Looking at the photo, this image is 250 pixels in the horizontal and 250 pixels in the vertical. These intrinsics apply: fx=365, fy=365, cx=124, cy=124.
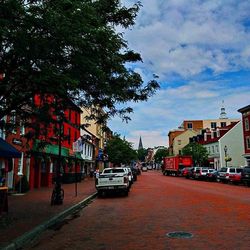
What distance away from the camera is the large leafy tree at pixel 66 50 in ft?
24.6

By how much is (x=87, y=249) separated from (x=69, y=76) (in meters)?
3.97

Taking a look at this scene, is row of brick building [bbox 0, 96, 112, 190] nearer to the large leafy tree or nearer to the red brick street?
the large leafy tree

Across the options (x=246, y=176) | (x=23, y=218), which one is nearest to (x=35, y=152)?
(x=23, y=218)

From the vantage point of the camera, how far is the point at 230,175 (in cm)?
3934

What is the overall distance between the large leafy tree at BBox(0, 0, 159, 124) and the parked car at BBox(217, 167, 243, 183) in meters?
29.2

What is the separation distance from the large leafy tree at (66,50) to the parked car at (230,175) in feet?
96.0

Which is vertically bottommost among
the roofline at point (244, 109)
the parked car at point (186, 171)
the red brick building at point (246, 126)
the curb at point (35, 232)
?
the curb at point (35, 232)

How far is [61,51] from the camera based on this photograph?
832cm

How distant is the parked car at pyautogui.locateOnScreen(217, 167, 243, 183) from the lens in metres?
38.2

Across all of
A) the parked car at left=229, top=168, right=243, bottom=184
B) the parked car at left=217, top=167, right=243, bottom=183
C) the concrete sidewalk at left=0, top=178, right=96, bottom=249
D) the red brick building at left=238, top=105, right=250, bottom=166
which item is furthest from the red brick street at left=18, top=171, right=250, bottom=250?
the red brick building at left=238, top=105, right=250, bottom=166

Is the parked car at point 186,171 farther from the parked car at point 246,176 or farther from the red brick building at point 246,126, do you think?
the parked car at point 246,176

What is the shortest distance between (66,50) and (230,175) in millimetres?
34084

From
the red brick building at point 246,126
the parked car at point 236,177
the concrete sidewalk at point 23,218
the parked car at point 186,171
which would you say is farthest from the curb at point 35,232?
the red brick building at point 246,126

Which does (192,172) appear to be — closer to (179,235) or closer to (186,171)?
(186,171)
